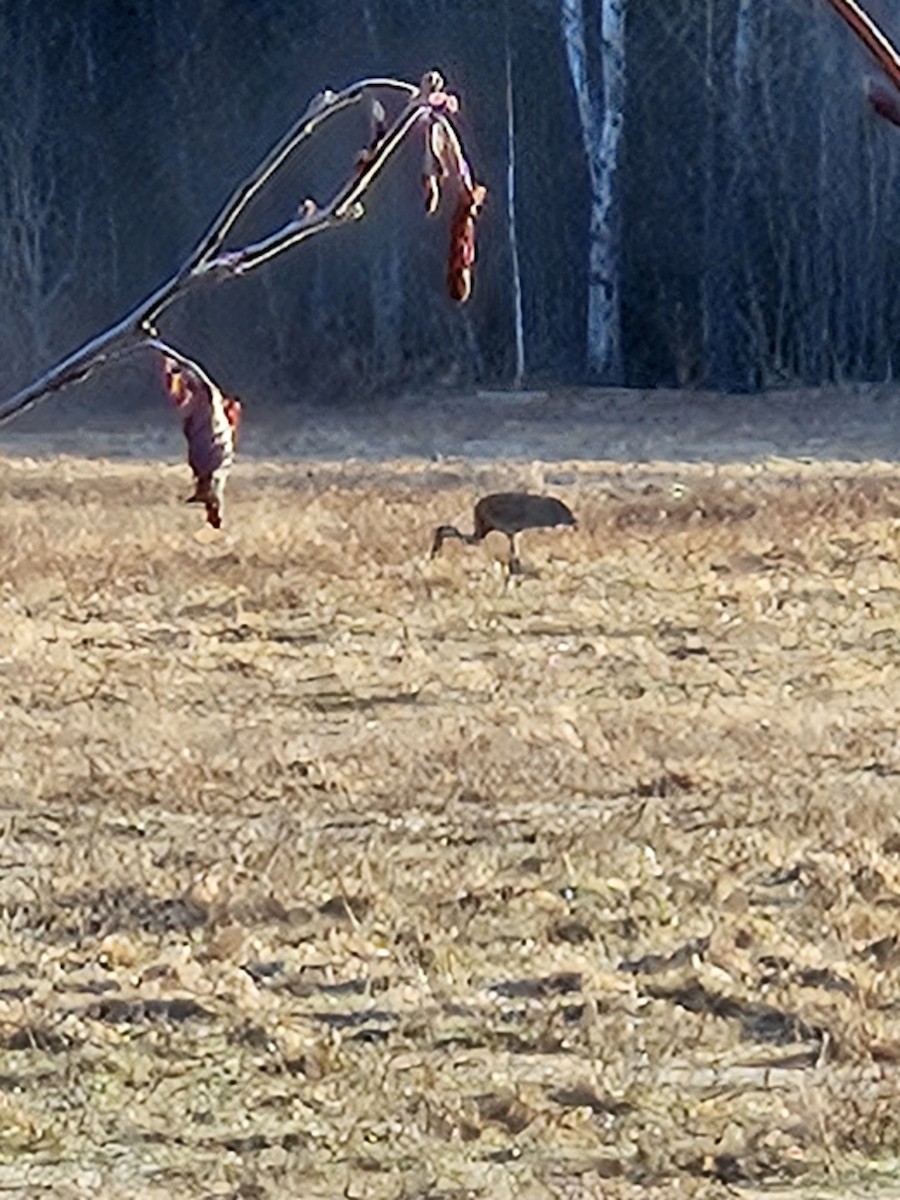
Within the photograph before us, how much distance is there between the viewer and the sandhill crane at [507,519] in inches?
361

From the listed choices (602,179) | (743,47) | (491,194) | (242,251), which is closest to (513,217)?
(491,194)

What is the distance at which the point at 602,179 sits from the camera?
17.4m

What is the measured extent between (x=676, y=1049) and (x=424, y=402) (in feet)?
44.2

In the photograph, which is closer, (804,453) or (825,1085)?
(825,1085)

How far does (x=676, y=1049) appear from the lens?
3.67m

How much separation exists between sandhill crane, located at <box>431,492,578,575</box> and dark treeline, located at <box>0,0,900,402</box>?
8078mm

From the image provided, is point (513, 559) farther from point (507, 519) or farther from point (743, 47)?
point (743, 47)

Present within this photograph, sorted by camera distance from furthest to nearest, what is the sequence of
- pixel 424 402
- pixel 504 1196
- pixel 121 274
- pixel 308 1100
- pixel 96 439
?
pixel 121 274, pixel 424 402, pixel 96 439, pixel 308 1100, pixel 504 1196

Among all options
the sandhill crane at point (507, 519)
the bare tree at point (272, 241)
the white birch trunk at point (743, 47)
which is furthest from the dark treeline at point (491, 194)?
the bare tree at point (272, 241)

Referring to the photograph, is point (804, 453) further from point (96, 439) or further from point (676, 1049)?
point (676, 1049)

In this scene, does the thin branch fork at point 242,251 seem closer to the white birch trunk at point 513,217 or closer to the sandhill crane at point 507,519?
the sandhill crane at point 507,519

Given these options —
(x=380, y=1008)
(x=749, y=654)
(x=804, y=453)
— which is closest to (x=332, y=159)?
(x=804, y=453)

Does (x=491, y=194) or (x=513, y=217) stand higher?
(x=491, y=194)

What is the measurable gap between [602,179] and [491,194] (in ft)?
2.55
